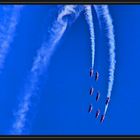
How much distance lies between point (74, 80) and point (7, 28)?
408 mm

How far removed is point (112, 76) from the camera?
405 centimetres

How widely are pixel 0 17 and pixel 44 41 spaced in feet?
0.79

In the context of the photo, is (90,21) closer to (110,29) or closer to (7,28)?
(110,29)

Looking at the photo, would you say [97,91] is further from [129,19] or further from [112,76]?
[129,19]

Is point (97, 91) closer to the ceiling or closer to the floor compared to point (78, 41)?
closer to the floor

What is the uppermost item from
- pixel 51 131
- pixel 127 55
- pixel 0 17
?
pixel 0 17

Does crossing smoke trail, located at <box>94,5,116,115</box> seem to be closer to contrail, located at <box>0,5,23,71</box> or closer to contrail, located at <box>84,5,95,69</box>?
contrail, located at <box>84,5,95,69</box>

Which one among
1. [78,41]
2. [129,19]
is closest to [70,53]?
[78,41]

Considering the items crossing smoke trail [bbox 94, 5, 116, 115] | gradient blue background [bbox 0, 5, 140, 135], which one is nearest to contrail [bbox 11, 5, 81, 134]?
gradient blue background [bbox 0, 5, 140, 135]

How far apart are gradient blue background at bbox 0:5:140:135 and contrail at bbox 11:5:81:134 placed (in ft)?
0.08

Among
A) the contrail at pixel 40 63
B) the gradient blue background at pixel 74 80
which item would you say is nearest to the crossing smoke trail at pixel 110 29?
the gradient blue background at pixel 74 80

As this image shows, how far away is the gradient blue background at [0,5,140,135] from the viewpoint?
4.04 m

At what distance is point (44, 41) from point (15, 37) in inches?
5.5

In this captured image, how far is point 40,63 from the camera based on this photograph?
406 cm
